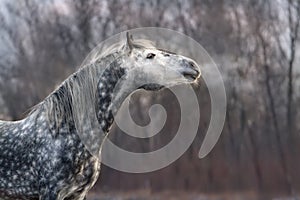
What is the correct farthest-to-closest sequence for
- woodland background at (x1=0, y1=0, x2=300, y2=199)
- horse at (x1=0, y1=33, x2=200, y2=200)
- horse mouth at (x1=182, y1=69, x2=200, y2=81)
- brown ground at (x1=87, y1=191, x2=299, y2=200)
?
1. woodland background at (x1=0, y1=0, x2=300, y2=199)
2. brown ground at (x1=87, y1=191, x2=299, y2=200)
3. horse mouth at (x1=182, y1=69, x2=200, y2=81)
4. horse at (x1=0, y1=33, x2=200, y2=200)

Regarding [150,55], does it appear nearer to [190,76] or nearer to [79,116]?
[190,76]

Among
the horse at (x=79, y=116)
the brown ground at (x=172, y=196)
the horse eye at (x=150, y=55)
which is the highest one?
the horse eye at (x=150, y=55)

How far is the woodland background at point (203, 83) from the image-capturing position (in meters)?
17.6

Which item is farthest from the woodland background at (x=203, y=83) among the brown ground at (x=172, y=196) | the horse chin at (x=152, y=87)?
the horse chin at (x=152, y=87)

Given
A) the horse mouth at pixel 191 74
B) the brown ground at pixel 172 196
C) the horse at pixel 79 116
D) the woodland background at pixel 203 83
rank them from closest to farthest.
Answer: the horse at pixel 79 116, the horse mouth at pixel 191 74, the brown ground at pixel 172 196, the woodland background at pixel 203 83

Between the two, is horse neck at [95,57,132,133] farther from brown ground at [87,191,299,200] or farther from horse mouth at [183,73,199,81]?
brown ground at [87,191,299,200]

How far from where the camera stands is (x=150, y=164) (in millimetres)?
14914

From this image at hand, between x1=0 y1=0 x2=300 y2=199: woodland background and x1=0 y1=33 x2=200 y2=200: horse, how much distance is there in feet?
41.0

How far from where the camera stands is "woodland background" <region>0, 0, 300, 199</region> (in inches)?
694

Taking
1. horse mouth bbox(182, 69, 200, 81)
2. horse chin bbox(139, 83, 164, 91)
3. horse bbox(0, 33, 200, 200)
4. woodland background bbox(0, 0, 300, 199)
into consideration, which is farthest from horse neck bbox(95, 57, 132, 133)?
woodland background bbox(0, 0, 300, 199)

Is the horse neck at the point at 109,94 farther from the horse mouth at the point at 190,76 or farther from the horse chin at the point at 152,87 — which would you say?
Answer: the horse mouth at the point at 190,76

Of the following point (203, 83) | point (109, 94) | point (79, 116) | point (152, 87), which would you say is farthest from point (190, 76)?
point (203, 83)

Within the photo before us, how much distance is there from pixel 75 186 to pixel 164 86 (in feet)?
3.12

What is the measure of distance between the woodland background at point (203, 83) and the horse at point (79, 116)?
41.0ft
